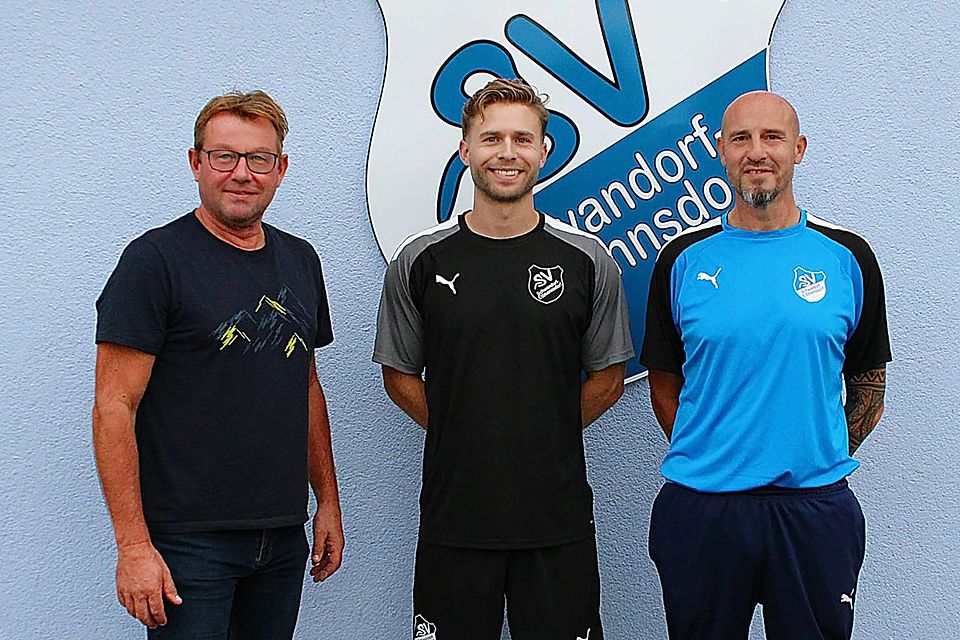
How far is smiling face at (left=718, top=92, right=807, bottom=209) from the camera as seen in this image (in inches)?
80.4

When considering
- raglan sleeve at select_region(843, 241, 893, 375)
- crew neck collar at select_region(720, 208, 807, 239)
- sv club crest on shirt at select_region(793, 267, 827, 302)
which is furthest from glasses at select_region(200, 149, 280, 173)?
raglan sleeve at select_region(843, 241, 893, 375)

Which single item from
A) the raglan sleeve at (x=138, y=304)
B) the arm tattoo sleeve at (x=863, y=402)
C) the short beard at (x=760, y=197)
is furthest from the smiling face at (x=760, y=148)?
the raglan sleeve at (x=138, y=304)

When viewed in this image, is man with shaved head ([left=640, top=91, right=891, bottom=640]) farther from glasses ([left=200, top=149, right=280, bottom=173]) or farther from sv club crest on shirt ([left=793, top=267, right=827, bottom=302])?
glasses ([left=200, top=149, right=280, bottom=173])

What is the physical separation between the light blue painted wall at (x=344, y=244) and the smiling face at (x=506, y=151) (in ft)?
1.46

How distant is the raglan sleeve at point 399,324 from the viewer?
2225 mm

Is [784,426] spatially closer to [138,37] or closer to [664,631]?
[664,631]

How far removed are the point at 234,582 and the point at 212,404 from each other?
1.17 ft

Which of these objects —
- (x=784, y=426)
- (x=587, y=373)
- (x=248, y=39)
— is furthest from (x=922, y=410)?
(x=248, y=39)

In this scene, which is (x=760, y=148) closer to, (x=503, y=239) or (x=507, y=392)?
(x=503, y=239)

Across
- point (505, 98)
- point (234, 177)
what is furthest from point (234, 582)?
point (505, 98)

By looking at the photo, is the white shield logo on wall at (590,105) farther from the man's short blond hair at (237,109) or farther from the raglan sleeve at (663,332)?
the man's short blond hair at (237,109)

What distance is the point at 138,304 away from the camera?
1.79 m

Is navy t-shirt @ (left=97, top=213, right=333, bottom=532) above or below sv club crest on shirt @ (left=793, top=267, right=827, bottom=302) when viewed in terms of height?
below

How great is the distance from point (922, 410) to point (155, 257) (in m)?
1.94
